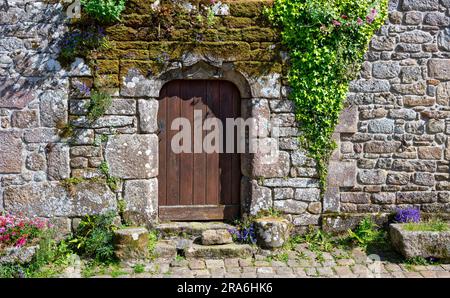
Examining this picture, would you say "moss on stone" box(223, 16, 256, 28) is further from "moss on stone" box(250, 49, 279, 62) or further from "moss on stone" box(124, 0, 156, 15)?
"moss on stone" box(124, 0, 156, 15)

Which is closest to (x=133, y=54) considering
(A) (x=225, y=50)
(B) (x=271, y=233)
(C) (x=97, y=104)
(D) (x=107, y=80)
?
(D) (x=107, y=80)

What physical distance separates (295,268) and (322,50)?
8.00 ft

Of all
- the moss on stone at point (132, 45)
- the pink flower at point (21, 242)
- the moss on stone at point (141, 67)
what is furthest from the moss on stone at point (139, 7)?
the pink flower at point (21, 242)

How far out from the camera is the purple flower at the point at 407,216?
5.52 metres

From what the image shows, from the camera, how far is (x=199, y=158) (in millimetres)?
5703

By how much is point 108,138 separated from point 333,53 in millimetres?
2717

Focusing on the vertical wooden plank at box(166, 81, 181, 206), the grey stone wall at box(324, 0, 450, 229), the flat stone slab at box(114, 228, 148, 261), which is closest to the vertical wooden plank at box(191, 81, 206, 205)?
the vertical wooden plank at box(166, 81, 181, 206)

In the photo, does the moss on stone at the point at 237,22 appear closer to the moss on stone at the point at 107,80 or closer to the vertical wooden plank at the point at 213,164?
the vertical wooden plank at the point at 213,164

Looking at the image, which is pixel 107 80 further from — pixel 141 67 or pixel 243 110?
pixel 243 110

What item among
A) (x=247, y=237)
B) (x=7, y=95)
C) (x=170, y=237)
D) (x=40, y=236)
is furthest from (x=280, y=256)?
(x=7, y=95)

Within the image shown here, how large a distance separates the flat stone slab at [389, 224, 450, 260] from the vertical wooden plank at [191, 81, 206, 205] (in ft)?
7.54

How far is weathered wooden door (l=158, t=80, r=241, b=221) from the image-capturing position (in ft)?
18.4

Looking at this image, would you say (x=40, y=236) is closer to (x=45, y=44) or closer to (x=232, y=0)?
(x=45, y=44)

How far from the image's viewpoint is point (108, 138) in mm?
5324
